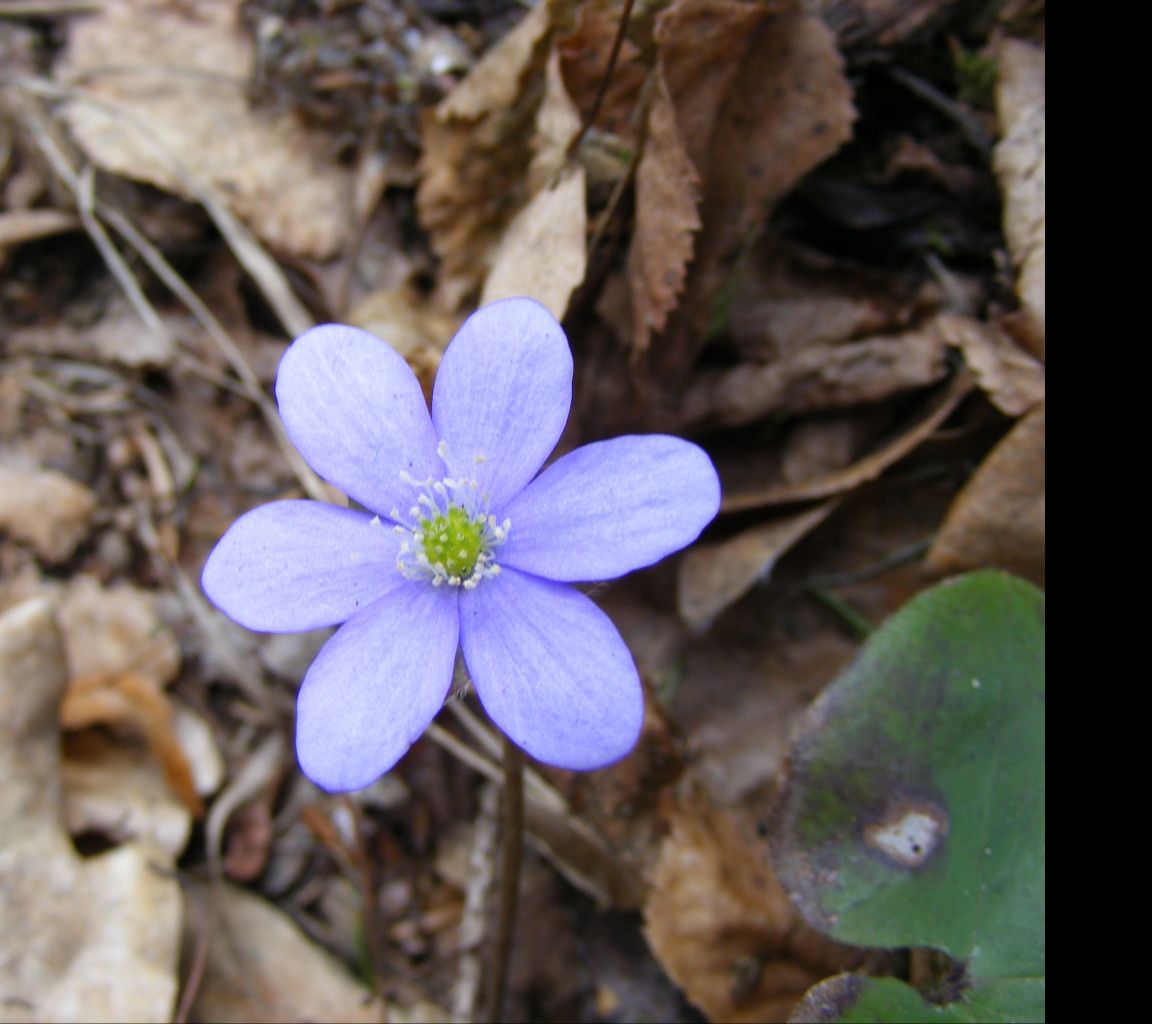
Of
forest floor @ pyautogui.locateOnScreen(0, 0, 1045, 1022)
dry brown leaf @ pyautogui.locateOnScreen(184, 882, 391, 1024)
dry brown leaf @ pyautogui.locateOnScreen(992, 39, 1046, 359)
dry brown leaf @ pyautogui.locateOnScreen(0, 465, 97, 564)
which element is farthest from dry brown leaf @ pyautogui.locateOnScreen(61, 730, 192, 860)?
dry brown leaf @ pyautogui.locateOnScreen(992, 39, 1046, 359)

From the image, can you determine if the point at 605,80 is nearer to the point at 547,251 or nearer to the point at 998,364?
the point at 547,251

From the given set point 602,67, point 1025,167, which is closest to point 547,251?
point 602,67

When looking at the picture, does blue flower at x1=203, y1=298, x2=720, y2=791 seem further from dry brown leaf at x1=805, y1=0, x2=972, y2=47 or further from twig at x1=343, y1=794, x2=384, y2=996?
dry brown leaf at x1=805, y1=0, x2=972, y2=47

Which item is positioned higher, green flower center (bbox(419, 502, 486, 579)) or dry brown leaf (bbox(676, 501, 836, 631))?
green flower center (bbox(419, 502, 486, 579))

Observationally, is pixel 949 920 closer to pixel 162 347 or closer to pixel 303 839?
pixel 303 839

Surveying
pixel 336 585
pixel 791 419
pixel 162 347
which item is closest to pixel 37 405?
pixel 162 347

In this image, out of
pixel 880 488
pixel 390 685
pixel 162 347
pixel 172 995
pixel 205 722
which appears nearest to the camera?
pixel 390 685
